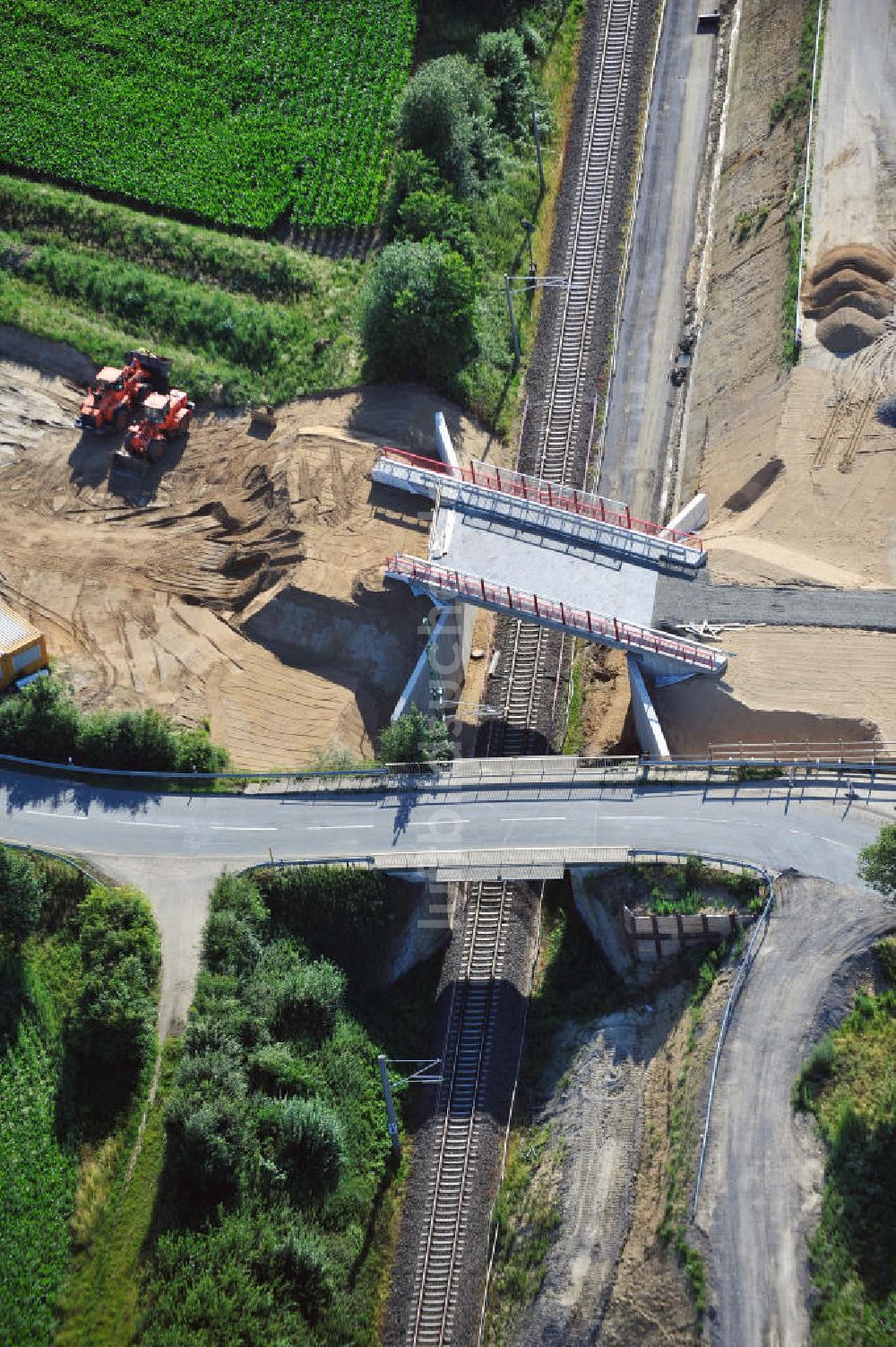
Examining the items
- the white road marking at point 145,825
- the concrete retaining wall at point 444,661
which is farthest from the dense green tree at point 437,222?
the white road marking at point 145,825

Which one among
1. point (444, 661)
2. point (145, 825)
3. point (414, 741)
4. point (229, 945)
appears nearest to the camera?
point (229, 945)

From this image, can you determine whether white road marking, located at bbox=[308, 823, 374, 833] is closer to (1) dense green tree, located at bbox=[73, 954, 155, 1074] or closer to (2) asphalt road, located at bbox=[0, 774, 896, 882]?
(2) asphalt road, located at bbox=[0, 774, 896, 882]

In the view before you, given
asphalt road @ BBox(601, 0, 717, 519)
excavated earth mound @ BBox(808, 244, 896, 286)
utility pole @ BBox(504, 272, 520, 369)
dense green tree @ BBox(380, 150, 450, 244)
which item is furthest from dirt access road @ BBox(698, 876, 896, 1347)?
dense green tree @ BBox(380, 150, 450, 244)

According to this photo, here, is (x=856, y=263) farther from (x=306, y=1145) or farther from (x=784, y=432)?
(x=306, y=1145)

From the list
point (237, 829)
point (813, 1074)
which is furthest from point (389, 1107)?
point (813, 1074)

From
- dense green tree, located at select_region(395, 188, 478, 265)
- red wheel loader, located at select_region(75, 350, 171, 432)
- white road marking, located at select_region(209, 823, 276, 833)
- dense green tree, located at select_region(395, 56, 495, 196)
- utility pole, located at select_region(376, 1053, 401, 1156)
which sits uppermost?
dense green tree, located at select_region(395, 56, 495, 196)

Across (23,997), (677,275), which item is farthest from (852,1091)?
(677,275)
